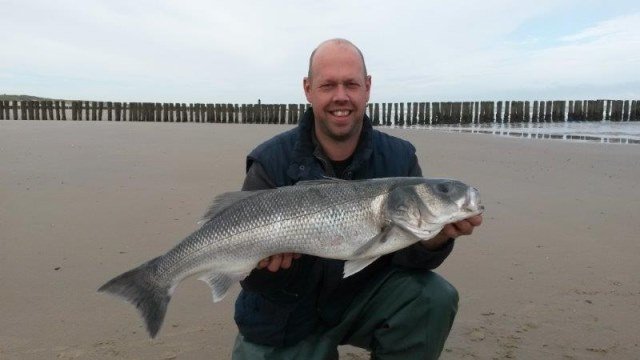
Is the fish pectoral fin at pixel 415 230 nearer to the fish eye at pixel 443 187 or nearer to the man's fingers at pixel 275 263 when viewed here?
the fish eye at pixel 443 187

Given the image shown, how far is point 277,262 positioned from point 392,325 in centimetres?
84

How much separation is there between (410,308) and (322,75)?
173cm

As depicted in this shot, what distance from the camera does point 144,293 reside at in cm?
323

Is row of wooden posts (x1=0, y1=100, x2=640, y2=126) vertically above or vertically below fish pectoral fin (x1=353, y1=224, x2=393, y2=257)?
above

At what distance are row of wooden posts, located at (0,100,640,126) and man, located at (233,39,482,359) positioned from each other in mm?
31256

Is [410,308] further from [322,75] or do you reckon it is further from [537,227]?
[537,227]

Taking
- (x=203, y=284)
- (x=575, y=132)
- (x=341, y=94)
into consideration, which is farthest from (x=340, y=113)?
(x=575, y=132)

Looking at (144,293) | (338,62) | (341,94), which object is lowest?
(144,293)

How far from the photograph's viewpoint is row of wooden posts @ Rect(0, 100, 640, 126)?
35.7 metres

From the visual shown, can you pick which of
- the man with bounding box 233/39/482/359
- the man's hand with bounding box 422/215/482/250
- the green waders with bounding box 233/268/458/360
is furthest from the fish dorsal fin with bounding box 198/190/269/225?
the man's hand with bounding box 422/215/482/250

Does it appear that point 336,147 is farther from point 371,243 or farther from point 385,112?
point 385,112

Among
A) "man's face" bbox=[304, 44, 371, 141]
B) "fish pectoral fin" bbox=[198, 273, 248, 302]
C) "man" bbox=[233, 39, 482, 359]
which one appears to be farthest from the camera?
"man's face" bbox=[304, 44, 371, 141]

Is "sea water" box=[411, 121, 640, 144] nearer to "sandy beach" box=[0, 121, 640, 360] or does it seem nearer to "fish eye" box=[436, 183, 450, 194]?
"sandy beach" box=[0, 121, 640, 360]

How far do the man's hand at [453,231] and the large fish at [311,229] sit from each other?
2.6 inches
